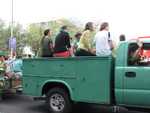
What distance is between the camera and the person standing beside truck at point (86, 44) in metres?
9.88

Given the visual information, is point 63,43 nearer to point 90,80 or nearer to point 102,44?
point 102,44

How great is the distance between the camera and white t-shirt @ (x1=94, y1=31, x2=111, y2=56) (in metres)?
9.56

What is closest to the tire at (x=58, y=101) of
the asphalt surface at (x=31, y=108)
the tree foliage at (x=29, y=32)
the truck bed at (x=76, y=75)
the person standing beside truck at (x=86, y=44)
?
the truck bed at (x=76, y=75)

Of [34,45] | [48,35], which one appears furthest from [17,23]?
[48,35]

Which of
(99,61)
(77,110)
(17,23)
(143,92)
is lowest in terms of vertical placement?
(77,110)

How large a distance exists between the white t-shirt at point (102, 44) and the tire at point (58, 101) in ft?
4.31

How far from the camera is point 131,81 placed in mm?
8594

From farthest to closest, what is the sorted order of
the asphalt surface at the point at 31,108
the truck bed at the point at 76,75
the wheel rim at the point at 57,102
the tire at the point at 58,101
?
1. the asphalt surface at the point at 31,108
2. the wheel rim at the point at 57,102
3. the tire at the point at 58,101
4. the truck bed at the point at 76,75

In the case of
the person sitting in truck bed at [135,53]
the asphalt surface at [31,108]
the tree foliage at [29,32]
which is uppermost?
the tree foliage at [29,32]

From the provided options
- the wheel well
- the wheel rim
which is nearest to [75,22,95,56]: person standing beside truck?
the wheel well

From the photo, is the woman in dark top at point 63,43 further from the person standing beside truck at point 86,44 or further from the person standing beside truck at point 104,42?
the person standing beside truck at point 104,42

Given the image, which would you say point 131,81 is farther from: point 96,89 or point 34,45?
point 34,45

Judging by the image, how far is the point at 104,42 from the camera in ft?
31.5

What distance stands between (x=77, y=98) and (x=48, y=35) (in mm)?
2524
